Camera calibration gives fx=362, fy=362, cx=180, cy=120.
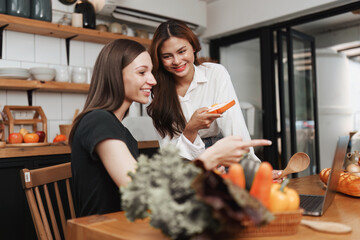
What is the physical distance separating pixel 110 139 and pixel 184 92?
1.05m

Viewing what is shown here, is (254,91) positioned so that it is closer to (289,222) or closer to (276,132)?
(276,132)

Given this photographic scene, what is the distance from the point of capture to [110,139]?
107cm

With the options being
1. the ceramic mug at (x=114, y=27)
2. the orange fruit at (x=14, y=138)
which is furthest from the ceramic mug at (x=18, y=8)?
the orange fruit at (x=14, y=138)

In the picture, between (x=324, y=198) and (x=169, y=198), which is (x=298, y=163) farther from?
(x=169, y=198)

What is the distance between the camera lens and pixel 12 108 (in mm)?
2926

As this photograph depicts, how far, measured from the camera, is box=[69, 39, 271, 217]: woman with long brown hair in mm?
1039

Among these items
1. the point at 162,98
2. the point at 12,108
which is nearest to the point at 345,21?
the point at 162,98

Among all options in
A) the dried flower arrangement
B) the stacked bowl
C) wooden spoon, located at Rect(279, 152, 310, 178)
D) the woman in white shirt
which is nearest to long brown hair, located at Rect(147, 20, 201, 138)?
the woman in white shirt

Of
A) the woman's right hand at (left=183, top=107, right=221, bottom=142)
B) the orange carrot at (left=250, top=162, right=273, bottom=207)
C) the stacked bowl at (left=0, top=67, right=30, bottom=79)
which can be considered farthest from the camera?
the stacked bowl at (left=0, top=67, right=30, bottom=79)

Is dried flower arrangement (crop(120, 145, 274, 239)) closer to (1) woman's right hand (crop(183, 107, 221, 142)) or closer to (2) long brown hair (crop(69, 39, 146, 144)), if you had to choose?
(2) long brown hair (crop(69, 39, 146, 144))

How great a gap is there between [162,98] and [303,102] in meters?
2.85

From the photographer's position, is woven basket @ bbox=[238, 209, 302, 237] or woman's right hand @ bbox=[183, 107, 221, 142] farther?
woman's right hand @ bbox=[183, 107, 221, 142]

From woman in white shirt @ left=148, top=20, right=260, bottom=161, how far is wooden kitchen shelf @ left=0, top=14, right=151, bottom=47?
5.02ft

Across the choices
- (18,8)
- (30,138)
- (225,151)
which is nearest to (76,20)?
(18,8)
